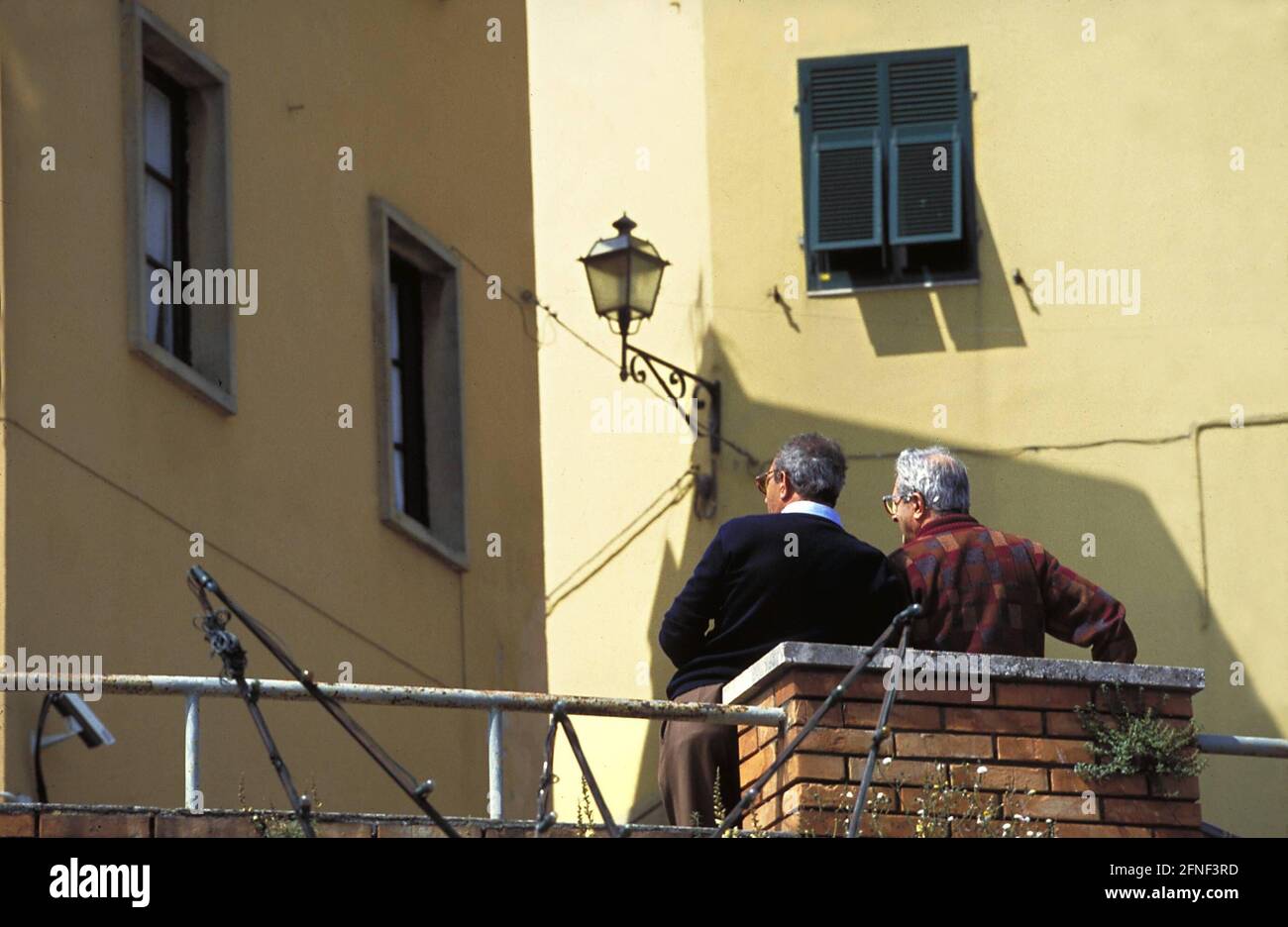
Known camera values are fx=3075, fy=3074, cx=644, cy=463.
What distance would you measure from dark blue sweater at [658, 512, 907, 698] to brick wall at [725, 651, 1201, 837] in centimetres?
28

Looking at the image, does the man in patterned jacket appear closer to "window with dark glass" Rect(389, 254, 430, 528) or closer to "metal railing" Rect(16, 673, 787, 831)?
"metal railing" Rect(16, 673, 787, 831)

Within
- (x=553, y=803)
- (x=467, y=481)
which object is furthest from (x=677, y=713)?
(x=553, y=803)

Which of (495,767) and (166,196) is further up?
(166,196)

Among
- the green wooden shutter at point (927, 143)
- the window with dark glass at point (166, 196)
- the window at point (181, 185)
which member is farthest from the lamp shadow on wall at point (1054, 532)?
the window with dark glass at point (166, 196)

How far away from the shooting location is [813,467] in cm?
974

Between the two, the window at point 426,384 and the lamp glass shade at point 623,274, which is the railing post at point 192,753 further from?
the lamp glass shade at point 623,274

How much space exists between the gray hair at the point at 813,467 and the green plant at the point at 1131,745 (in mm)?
1072

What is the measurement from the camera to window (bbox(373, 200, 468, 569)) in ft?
50.2

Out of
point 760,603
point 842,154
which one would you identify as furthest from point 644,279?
point 760,603

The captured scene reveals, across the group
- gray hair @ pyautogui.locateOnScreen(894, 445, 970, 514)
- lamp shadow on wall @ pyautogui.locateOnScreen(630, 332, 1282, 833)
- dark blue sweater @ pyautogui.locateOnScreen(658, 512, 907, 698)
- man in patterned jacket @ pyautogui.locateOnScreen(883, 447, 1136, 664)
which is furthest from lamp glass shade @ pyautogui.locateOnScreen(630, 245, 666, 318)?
dark blue sweater @ pyautogui.locateOnScreen(658, 512, 907, 698)

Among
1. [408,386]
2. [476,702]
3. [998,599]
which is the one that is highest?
[408,386]

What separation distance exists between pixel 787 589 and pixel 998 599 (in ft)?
2.18

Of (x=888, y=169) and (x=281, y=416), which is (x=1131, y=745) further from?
(x=888, y=169)

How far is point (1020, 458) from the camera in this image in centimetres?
1859
